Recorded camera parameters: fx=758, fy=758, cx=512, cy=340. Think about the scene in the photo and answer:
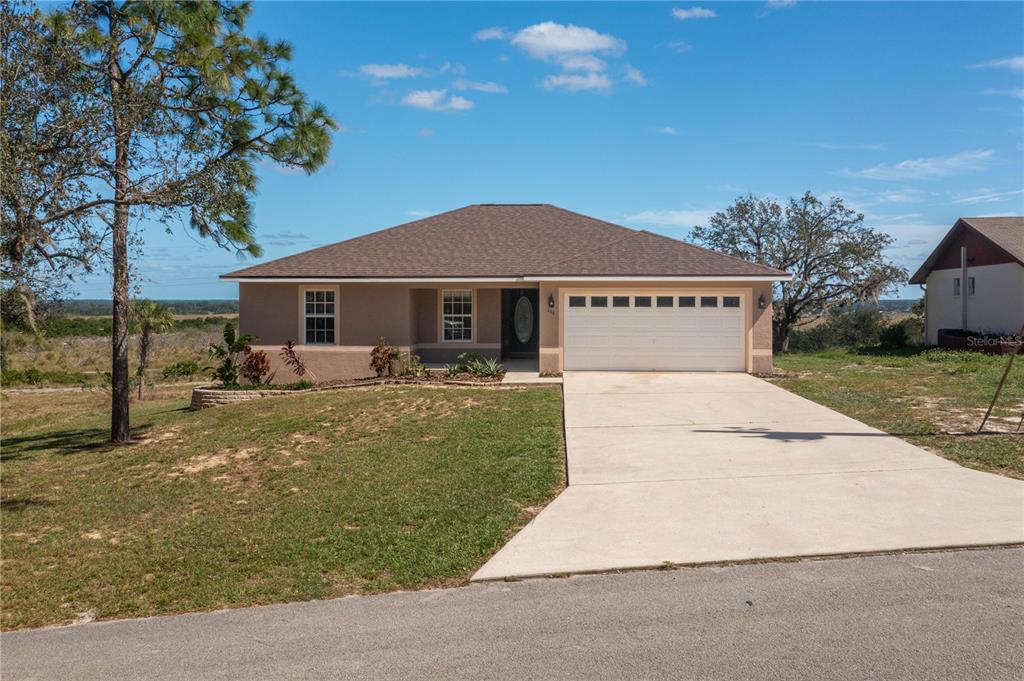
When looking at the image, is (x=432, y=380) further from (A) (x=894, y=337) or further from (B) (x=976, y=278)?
(B) (x=976, y=278)

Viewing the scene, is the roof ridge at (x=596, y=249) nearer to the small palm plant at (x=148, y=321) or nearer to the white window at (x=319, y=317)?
the white window at (x=319, y=317)

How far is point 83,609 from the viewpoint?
260 inches

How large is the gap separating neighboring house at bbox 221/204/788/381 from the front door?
1.26 m

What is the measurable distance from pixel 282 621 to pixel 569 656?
2.34 m

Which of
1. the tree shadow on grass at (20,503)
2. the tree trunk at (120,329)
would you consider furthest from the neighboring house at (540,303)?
the tree shadow on grass at (20,503)

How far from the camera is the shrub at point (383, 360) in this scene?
19.3 m

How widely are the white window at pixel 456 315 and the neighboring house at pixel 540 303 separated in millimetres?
28

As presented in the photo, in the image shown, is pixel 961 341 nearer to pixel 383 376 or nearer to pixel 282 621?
pixel 383 376

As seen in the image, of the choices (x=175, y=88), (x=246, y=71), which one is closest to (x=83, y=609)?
(x=175, y=88)

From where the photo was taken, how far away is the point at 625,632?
516 centimetres

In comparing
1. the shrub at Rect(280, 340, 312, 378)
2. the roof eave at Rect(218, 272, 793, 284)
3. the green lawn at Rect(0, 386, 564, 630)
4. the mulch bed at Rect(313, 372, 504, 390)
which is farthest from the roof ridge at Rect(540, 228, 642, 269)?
the shrub at Rect(280, 340, 312, 378)

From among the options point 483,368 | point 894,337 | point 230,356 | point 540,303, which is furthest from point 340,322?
point 894,337

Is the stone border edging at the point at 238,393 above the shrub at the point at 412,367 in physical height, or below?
below

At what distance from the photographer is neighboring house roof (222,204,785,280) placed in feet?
63.2
